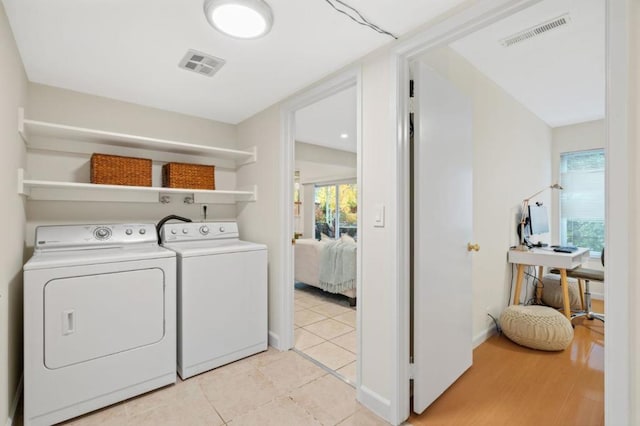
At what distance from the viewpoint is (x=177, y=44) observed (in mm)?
1741

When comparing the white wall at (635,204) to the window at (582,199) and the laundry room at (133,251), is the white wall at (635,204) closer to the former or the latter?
the laundry room at (133,251)

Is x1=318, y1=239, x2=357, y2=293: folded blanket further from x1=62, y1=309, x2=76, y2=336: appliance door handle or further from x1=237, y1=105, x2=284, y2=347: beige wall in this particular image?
x1=62, y1=309, x2=76, y2=336: appliance door handle

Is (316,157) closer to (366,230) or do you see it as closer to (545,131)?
(545,131)

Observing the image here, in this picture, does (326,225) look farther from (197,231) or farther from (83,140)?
(83,140)

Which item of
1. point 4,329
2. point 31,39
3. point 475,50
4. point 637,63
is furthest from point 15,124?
point 475,50

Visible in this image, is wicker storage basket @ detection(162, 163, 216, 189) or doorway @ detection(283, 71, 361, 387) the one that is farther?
wicker storage basket @ detection(162, 163, 216, 189)

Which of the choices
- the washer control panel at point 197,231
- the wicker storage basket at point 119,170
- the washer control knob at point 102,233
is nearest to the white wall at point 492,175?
the washer control panel at point 197,231

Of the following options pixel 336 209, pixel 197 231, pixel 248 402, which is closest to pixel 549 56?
pixel 197 231

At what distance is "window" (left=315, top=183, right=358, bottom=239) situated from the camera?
261 inches

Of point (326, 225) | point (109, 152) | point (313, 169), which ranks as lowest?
point (326, 225)

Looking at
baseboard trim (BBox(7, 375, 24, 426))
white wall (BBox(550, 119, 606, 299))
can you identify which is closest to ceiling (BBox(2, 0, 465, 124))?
baseboard trim (BBox(7, 375, 24, 426))

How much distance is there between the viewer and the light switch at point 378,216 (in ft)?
5.74

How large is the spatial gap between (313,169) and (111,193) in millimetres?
4087

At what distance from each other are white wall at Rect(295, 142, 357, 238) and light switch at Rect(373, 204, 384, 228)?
12.4 ft
